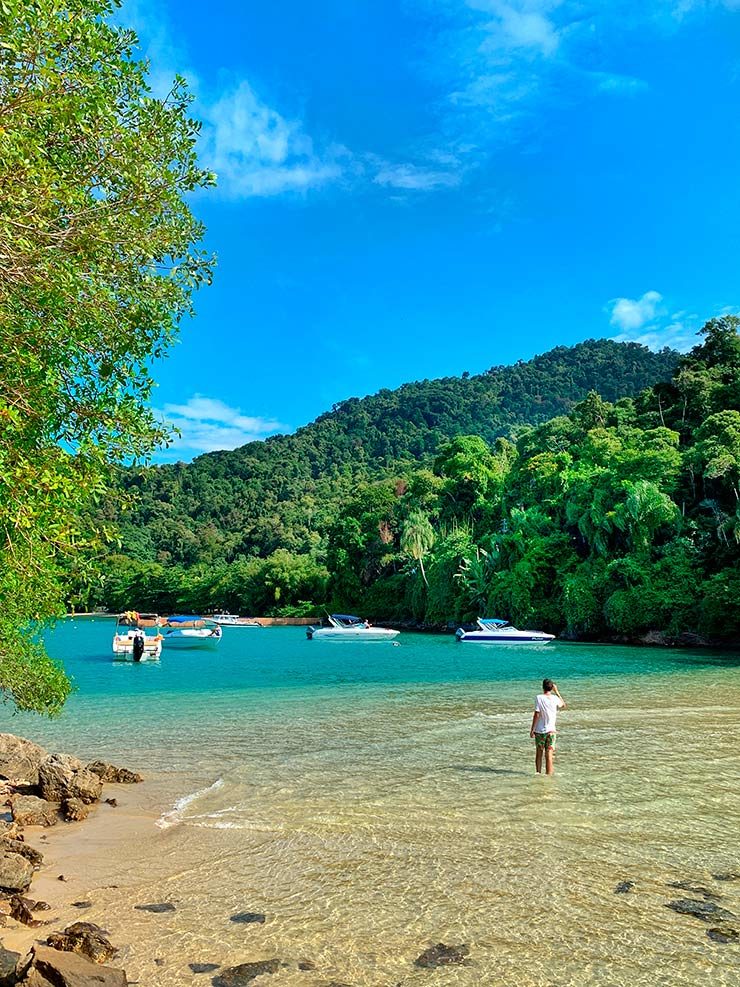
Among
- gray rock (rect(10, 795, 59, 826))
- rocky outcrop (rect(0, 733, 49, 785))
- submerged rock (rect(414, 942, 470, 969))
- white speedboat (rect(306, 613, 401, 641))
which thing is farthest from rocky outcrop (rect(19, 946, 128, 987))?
white speedboat (rect(306, 613, 401, 641))

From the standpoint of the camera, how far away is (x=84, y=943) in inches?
239

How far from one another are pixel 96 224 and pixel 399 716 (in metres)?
17.6

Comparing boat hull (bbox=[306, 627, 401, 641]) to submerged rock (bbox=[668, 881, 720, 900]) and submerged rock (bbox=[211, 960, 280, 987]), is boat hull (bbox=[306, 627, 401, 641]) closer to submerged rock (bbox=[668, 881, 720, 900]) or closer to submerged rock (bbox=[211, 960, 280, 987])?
submerged rock (bbox=[668, 881, 720, 900])

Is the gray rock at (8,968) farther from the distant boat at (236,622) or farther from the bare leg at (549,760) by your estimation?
the distant boat at (236,622)

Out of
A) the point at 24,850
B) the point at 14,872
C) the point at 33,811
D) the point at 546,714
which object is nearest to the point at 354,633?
the point at 546,714

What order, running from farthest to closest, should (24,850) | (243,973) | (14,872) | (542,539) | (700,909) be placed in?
(542,539) → (24,850) → (14,872) → (700,909) → (243,973)

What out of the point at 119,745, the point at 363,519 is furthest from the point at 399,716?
the point at 363,519

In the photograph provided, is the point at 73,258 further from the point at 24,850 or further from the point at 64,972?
the point at 24,850

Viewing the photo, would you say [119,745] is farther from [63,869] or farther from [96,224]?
[96,224]

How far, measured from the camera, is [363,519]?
100000 millimetres

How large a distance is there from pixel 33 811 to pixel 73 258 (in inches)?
347

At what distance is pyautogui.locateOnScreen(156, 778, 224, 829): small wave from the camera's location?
1061 centimetres

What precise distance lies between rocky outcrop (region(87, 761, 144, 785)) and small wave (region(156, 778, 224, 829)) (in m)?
1.60

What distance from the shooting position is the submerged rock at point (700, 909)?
6.87 metres
